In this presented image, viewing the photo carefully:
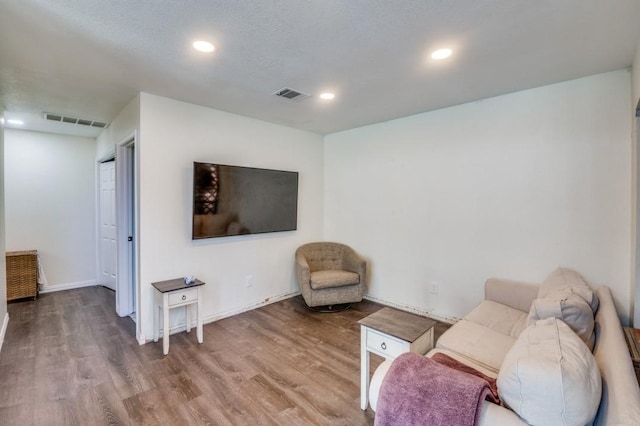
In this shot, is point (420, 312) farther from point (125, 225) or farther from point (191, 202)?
point (125, 225)

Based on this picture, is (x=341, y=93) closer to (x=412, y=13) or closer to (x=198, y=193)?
(x=412, y=13)

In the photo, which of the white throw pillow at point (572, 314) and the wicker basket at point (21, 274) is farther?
the wicker basket at point (21, 274)

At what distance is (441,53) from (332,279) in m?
2.63

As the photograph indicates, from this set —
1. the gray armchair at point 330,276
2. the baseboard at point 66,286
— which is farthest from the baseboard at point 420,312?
the baseboard at point 66,286

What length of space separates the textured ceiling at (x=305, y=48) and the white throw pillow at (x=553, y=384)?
1.73 metres

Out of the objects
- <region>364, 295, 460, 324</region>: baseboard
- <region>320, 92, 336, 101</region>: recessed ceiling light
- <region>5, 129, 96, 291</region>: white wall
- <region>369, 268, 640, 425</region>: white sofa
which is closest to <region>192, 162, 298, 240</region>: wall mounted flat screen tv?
<region>320, 92, 336, 101</region>: recessed ceiling light

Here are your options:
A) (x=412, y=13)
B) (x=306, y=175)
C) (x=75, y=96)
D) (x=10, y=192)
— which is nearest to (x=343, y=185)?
(x=306, y=175)

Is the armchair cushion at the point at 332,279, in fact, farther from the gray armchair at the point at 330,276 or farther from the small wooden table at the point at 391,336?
the small wooden table at the point at 391,336

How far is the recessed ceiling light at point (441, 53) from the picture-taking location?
213 centimetres

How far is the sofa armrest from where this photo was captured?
266cm

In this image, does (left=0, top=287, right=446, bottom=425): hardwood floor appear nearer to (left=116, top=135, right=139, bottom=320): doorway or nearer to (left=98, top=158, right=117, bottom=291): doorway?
(left=116, top=135, right=139, bottom=320): doorway

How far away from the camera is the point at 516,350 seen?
1.23 meters

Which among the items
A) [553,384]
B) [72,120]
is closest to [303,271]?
[553,384]

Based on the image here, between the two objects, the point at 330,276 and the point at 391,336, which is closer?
the point at 391,336
